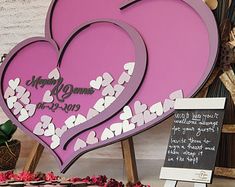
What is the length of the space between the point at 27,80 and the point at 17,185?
49 cm

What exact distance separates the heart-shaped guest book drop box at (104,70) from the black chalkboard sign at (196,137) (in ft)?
0.31

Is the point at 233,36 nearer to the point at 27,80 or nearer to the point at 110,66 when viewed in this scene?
the point at 110,66

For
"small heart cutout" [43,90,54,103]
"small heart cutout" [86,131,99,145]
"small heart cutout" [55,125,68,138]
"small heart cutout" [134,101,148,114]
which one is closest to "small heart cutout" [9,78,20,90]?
"small heart cutout" [43,90,54,103]

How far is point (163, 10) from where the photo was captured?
126 centimetres

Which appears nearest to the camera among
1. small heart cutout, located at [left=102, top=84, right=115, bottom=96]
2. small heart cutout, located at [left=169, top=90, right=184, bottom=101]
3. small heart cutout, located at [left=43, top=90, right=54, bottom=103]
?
small heart cutout, located at [left=169, top=90, right=184, bottom=101]

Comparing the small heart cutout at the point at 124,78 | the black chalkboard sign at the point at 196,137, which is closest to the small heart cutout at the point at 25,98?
the small heart cutout at the point at 124,78

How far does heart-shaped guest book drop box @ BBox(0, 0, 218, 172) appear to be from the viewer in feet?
3.95

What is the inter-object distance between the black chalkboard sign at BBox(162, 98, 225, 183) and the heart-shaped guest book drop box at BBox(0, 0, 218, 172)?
0.09 m

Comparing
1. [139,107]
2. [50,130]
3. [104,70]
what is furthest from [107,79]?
[50,130]

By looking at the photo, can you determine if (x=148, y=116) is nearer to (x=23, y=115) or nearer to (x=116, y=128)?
(x=116, y=128)

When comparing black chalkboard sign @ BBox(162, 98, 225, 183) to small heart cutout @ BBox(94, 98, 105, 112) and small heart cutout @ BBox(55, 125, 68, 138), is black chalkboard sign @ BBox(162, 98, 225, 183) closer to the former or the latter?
small heart cutout @ BBox(94, 98, 105, 112)

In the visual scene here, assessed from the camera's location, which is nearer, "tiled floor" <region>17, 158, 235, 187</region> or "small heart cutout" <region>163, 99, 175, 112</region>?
"small heart cutout" <region>163, 99, 175, 112</region>

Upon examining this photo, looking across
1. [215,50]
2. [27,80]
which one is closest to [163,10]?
[215,50]

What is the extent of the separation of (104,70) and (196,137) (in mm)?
408
